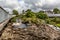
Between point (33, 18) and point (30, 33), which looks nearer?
point (30, 33)

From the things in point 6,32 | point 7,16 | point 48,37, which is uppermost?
point 7,16

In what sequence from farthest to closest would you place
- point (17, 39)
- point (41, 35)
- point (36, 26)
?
point (36, 26)
point (41, 35)
point (17, 39)

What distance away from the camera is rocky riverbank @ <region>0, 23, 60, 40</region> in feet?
16.6

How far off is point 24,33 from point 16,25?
1.95ft

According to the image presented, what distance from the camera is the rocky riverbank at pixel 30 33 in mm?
5070

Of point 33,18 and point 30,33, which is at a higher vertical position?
point 30,33

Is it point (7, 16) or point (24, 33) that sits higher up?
point (7, 16)

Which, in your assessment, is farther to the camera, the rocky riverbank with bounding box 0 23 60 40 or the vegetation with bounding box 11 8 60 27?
the vegetation with bounding box 11 8 60 27

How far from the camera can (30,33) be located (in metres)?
5.38

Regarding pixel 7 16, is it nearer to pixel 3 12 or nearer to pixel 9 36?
pixel 3 12

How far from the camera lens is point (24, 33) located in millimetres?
5301

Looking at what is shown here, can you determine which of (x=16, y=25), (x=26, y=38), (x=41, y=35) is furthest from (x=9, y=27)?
(x=41, y=35)

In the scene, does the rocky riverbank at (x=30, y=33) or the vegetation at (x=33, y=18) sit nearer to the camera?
the rocky riverbank at (x=30, y=33)

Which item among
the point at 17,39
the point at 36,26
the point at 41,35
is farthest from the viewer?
the point at 36,26
